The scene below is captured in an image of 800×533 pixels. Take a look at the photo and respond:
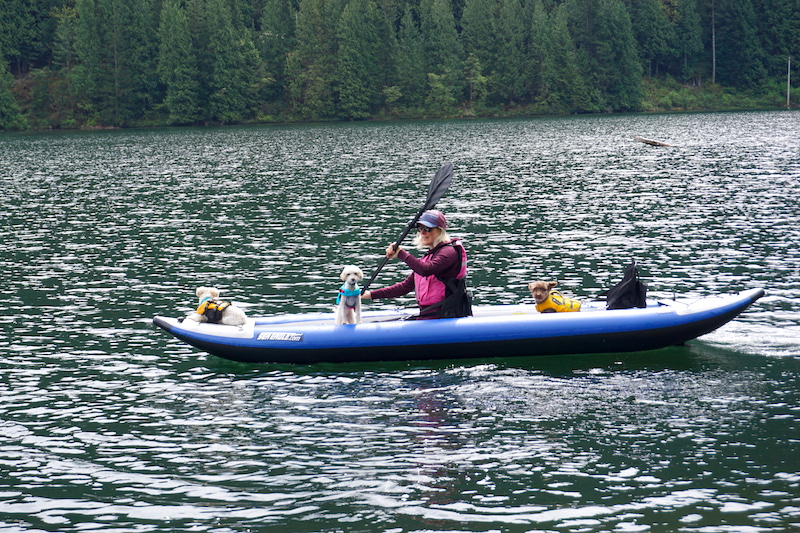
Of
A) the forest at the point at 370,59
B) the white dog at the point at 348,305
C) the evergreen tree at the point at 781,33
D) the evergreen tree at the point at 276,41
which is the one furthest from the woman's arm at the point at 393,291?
the evergreen tree at the point at 781,33

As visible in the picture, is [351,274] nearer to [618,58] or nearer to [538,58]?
[538,58]

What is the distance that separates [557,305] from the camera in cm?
1312

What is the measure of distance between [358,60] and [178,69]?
18624mm

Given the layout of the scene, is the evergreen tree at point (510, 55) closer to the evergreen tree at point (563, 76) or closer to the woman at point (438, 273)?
the evergreen tree at point (563, 76)

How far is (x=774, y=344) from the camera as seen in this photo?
1318 cm

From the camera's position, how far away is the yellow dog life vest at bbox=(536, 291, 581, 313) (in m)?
13.1

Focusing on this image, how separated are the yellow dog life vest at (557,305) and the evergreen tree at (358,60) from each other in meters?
85.9

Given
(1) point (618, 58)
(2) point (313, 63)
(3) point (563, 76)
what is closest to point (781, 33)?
(1) point (618, 58)

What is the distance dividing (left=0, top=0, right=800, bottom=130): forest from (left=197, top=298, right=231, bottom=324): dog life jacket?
83.3 m

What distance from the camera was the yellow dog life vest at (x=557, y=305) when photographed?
13102 millimetres

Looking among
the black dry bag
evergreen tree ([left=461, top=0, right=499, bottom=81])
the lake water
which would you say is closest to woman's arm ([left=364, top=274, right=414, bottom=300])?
the lake water

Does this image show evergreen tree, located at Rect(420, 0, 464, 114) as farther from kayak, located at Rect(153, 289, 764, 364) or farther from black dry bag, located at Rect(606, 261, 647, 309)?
kayak, located at Rect(153, 289, 764, 364)

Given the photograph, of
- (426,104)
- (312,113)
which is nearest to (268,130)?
(312,113)

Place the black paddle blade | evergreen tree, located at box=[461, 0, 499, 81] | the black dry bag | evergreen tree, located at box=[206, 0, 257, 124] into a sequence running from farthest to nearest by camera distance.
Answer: evergreen tree, located at box=[461, 0, 499, 81], evergreen tree, located at box=[206, 0, 257, 124], the black paddle blade, the black dry bag
